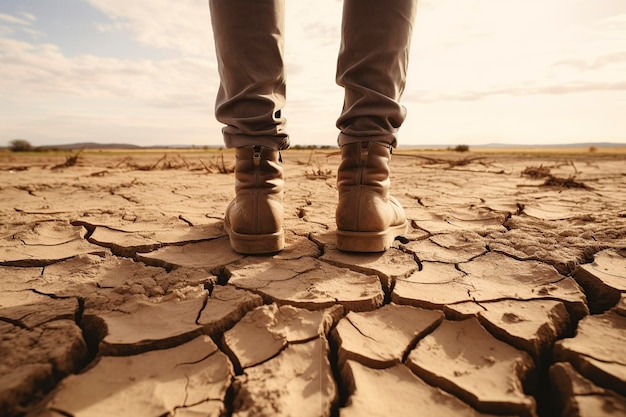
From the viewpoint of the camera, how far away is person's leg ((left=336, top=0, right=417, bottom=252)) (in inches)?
44.6

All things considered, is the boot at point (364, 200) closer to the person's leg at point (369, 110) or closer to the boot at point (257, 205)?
the person's leg at point (369, 110)

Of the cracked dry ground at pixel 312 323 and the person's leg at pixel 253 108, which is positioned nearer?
the cracked dry ground at pixel 312 323

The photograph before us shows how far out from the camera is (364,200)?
3.85 feet

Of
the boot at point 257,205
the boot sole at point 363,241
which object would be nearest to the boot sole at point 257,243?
the boot at point 257,205

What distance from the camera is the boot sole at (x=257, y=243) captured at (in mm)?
1179

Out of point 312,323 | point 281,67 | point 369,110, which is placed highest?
point 281,67

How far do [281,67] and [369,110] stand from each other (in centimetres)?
34

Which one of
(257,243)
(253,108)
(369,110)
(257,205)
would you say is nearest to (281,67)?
(253,108)

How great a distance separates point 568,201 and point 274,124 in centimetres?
200

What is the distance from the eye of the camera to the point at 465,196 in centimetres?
246

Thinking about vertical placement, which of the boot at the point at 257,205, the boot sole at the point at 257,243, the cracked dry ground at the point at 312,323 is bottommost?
the cracked dry ground at the point at 312,323

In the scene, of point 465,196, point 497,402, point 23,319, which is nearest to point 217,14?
point 23,319

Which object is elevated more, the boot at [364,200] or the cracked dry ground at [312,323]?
the boot at [364,200]

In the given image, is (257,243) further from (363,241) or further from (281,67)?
(281,67)
